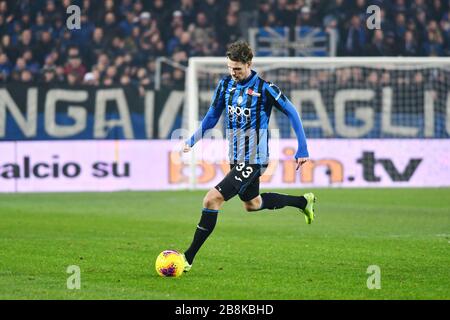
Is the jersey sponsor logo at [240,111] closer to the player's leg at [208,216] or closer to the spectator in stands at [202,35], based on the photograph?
the player's leg at [208,216]

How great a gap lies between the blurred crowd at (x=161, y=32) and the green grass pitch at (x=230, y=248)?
14.9 feet

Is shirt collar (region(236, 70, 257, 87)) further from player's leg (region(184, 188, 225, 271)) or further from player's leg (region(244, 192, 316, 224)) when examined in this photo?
player's leg (region(244, 192, 316, 224))

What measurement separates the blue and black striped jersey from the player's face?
0.50ft

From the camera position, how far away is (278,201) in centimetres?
1002

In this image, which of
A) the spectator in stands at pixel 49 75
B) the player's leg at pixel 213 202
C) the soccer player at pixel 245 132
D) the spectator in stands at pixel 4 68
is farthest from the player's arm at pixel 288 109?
the spectator in stands at pixel 4 68

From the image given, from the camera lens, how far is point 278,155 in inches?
812

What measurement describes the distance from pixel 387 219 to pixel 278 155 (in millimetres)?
6228

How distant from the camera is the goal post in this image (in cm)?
2095

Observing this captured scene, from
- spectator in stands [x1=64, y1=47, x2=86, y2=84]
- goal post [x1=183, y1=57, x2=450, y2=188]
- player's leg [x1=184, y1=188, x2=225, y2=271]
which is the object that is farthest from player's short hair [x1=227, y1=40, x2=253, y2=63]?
spectator in stands [x1=64, y1=47, x2=86, y2=84]

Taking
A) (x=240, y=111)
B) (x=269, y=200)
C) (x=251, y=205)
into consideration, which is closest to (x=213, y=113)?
(x=240, y=111)

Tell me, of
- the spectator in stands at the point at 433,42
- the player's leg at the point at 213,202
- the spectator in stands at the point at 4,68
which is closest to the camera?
the player's leg at the point at 213,202

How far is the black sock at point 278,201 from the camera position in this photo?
9.90m
